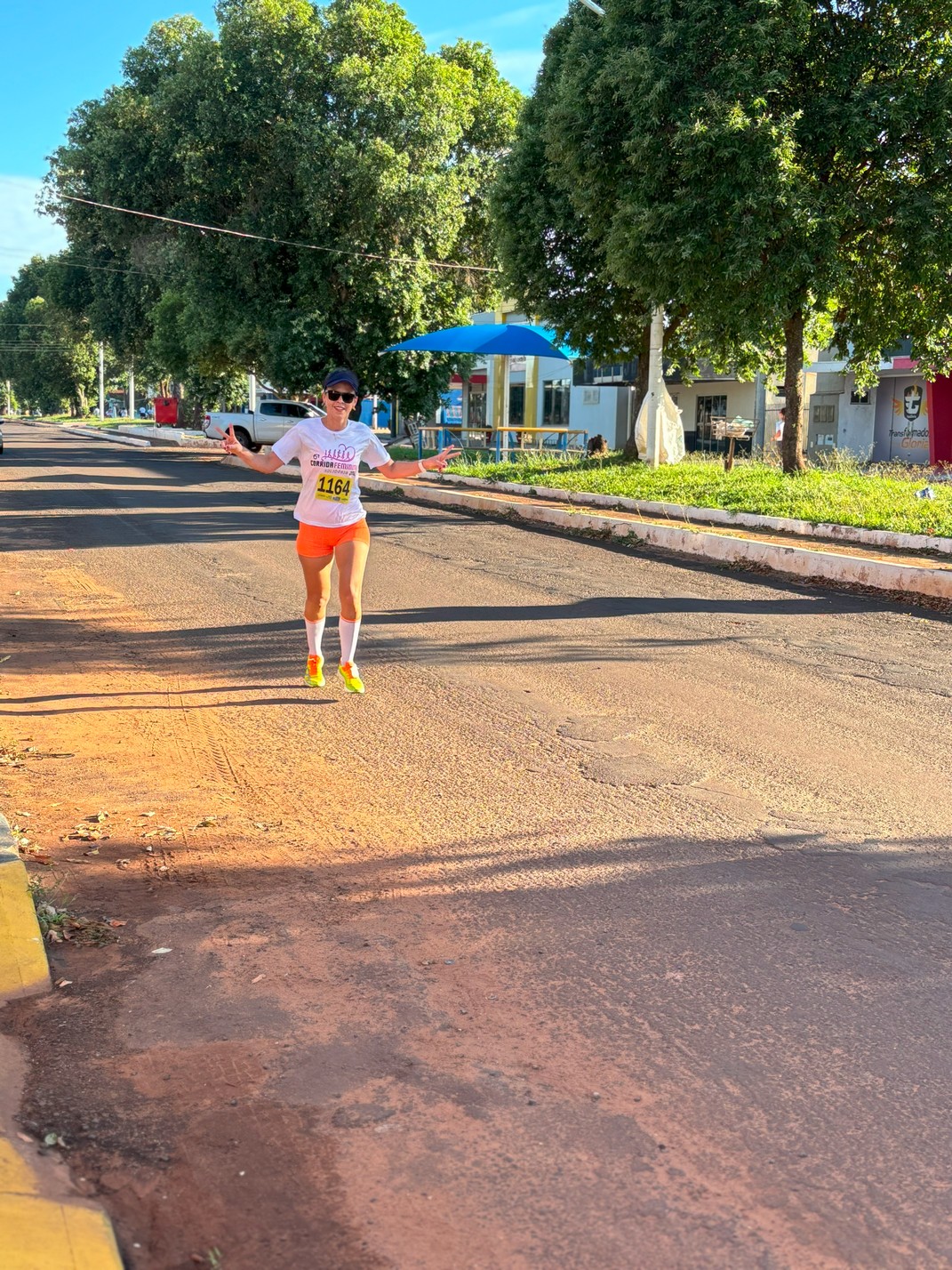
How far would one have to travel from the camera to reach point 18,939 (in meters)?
3.71

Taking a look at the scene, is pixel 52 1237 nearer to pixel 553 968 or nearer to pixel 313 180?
pixel 553 968

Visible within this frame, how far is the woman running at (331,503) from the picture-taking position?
713 cm

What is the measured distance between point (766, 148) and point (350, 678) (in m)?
12.7

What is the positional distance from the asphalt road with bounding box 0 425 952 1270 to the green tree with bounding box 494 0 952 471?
35.5ft

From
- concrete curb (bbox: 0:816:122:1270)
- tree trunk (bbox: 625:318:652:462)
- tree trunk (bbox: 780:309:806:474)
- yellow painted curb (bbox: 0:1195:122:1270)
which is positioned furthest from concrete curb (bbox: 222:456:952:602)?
yellow painted curb (bbox: 0:1195:122:1270)

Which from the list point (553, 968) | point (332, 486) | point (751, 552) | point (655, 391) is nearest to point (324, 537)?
point (332, 486)

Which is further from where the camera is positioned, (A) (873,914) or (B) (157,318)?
(B) (157,318)

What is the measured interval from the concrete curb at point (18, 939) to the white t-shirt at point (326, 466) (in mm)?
3411

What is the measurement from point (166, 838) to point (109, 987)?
1261 mm

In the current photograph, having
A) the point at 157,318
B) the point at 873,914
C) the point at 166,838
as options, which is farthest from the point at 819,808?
the point at 157,318

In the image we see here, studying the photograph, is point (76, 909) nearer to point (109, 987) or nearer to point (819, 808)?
point (109, 987)

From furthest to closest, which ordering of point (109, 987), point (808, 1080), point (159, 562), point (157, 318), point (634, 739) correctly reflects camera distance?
1. point (157, 318)
2. point (159, 562)
3. point (634, 739)
4. point (109, 987)
5. point (808, 1080)

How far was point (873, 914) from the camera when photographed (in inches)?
162

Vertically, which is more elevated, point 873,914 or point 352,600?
point 352,600
